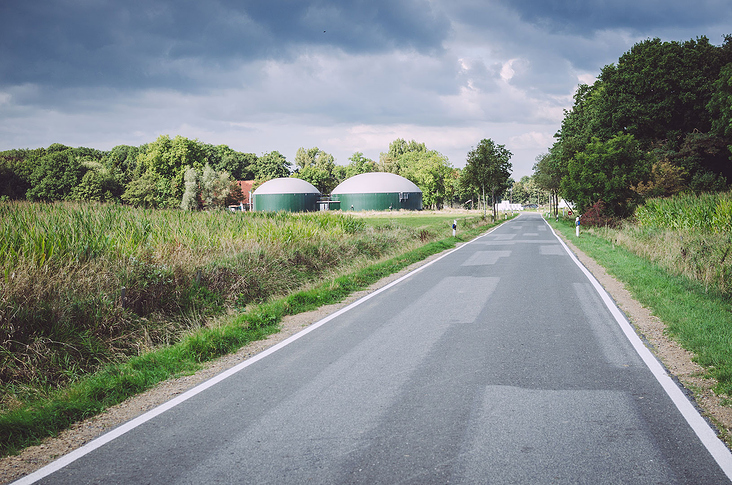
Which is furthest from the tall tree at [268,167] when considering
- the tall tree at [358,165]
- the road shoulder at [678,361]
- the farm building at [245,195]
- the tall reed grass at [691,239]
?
the road shoulder at [678,361]

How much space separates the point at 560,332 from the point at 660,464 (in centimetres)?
372

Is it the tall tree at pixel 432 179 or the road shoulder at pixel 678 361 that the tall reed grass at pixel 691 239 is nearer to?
the road shoulder at pixel 678 361

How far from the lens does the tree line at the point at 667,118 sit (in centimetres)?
3666

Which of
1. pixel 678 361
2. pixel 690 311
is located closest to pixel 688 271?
pixel 690 311

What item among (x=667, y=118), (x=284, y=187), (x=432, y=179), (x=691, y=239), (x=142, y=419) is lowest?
(x=142, y=419)

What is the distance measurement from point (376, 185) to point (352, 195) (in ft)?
14.0

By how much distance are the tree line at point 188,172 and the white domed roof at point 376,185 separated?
34.2 feet

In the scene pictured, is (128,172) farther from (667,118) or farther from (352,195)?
(667,118)

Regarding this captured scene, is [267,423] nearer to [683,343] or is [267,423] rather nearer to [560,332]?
[560,332]

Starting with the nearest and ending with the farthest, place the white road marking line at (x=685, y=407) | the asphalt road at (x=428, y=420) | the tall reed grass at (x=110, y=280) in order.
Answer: the asphalt road at (x=428, y=420) → the white road marking line at (x=685, y=407) → the tall reed grass at (x=110, y=280)

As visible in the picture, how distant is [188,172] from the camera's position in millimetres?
68688

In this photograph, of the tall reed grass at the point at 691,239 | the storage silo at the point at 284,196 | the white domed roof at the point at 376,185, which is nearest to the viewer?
the tall reed grass at the point at 691,239

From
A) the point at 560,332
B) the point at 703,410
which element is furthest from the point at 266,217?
the point at 703,410

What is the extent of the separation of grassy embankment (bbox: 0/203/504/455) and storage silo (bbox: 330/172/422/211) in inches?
2635
